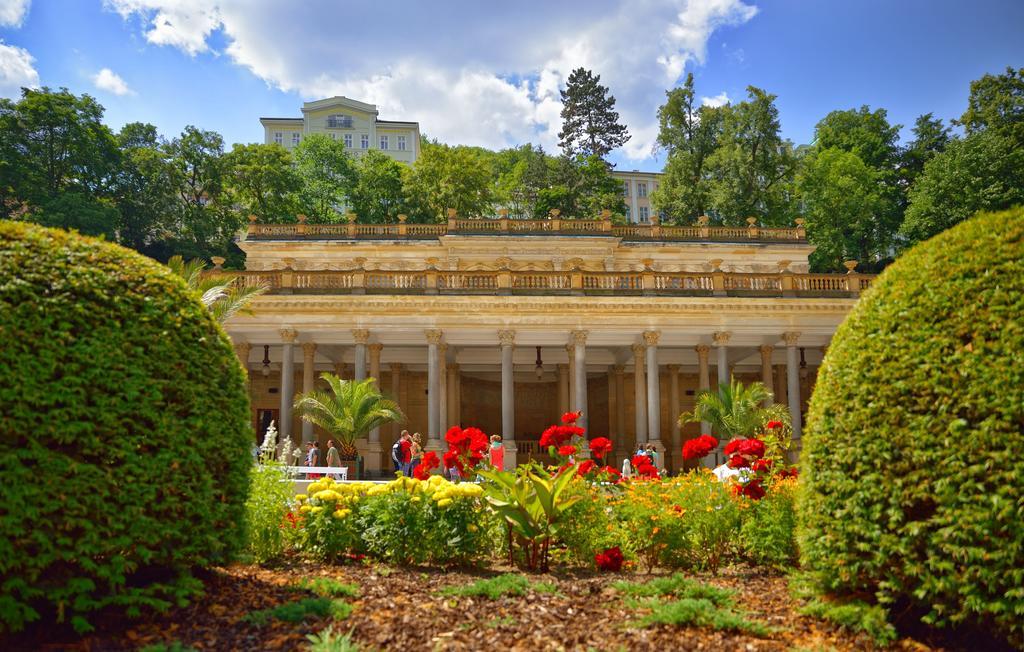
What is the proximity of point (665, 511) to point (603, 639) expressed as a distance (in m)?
3.03

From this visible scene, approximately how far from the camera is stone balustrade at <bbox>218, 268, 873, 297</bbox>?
27.2 m

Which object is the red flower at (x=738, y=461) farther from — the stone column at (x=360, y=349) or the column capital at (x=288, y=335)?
the column capital at (x=288, y=335)

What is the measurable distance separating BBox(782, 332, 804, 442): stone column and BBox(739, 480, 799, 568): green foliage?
1942 cm

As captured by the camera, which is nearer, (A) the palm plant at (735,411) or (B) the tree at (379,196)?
(A) the palm plant at (735,411)

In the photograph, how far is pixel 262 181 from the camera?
53.8 metres

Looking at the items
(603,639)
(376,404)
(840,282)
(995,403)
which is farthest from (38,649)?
(840,282)

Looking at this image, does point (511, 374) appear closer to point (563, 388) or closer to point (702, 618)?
point (563, 388)

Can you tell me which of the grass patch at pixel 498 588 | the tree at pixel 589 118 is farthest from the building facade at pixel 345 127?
the grass patch at pixel 498 588

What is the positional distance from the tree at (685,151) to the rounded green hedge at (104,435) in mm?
52643

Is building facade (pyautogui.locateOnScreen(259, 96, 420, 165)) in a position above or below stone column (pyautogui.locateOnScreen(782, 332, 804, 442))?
above

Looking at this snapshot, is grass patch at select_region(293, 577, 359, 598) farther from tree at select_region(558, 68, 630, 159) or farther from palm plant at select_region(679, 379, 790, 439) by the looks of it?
tree at select_region(558, 68, 630, 159)

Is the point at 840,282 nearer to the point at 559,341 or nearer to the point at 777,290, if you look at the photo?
the point at 777,290

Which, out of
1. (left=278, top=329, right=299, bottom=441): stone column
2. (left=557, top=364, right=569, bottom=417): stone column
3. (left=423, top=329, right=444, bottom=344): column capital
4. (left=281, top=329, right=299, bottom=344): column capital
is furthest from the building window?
(left=423, top=329, right=444, bottom=344): column capital

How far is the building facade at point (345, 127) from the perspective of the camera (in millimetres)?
92312
